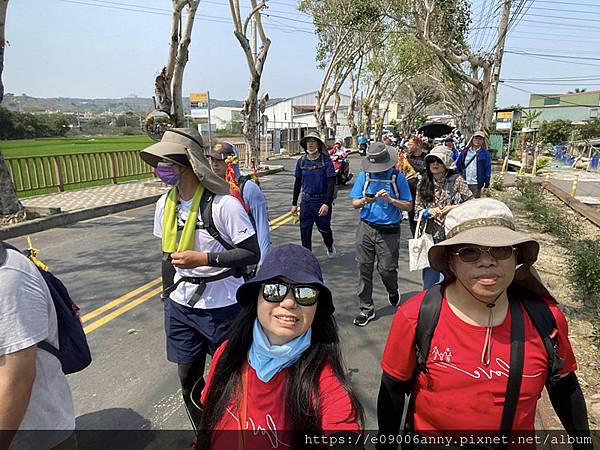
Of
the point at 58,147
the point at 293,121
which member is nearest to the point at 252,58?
the point at 58,147

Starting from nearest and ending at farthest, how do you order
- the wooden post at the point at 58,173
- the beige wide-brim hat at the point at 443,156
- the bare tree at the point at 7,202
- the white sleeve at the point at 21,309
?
1. the white sleeve at the point at 21,309
2. the beige wide-brim hat at the point at 443,156
3. the bare tree at the point at 7,202
4. the wooden post at the point at 58,173

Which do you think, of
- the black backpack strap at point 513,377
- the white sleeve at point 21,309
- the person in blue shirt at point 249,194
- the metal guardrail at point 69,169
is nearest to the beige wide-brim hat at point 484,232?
the black backpack strap at point 513,377

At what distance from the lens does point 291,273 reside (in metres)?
1.55

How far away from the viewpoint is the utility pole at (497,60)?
12.1m

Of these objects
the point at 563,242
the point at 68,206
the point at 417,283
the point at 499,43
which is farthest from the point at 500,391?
the point at 499,43

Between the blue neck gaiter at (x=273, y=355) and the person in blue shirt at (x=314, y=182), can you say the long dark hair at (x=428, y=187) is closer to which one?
the person in blue shirt at (x=314, y=182)

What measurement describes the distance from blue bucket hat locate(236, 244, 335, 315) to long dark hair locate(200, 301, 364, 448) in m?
0.05

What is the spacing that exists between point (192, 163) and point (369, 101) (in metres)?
39.6

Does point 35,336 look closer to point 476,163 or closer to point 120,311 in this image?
point 120,311

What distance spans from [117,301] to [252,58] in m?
13.3

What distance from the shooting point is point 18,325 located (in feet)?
4.37

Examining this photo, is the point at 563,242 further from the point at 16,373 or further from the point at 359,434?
the point at 16,373

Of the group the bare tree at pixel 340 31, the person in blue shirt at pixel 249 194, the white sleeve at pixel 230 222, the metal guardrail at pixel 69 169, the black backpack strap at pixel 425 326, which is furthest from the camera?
the bare tree at pixel 340 31

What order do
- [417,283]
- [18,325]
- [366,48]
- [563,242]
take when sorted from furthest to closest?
[366,48] → [563,242] → [417,283] → [18,325]
